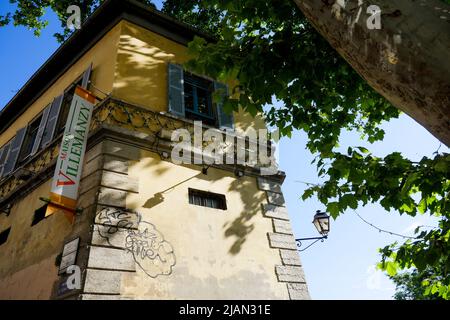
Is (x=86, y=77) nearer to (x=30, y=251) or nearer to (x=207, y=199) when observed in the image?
(x=30, y=251)

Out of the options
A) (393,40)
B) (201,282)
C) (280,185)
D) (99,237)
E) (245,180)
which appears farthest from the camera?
(280,185)

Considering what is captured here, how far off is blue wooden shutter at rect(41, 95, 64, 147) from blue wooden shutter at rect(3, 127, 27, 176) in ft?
5.26

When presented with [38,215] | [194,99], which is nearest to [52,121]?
[38,215]

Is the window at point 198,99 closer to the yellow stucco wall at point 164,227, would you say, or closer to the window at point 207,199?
the yellow stucco wall at point 164,227

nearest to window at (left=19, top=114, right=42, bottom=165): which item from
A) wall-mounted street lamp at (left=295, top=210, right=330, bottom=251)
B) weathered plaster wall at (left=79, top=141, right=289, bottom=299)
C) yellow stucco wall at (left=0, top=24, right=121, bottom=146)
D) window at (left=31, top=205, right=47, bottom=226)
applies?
yellow stucco wall at (left=0, top=24, right=121, bottom=146)

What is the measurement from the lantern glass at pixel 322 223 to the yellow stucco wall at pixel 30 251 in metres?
5.28

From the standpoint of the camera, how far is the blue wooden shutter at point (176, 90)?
289 inches

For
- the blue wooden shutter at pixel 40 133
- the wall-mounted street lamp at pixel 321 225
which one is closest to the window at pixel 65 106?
the blue wooden shutter at pixel 40 133

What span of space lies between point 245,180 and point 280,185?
106 cm

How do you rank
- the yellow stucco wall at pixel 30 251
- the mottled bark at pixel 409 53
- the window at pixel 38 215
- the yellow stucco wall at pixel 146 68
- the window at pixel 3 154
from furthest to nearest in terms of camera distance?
the window at pixel 3 154, the yellow stucco wall at pixel 146 68, the window at pixel 38 215, the yellow stucco wall at pixel 30 251, the mottled bark at pixel 409 53

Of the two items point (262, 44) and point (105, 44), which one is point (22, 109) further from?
point (262, 44)

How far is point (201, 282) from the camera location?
5.50m

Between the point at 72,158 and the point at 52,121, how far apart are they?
334 cm

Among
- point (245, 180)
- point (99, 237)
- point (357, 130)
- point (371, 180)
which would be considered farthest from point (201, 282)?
point (357, 130)
